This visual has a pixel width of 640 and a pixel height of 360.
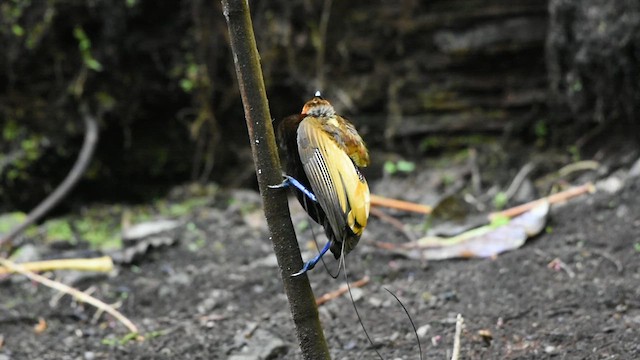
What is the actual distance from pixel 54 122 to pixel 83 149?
24cm

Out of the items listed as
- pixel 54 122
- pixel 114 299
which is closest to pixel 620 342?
pixel 114 299

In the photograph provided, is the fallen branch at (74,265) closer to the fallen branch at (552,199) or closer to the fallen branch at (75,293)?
the fallen branch at (75,293)

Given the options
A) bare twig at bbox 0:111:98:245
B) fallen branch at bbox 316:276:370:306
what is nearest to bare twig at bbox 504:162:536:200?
fallen branch at bbox 316:276:370:306

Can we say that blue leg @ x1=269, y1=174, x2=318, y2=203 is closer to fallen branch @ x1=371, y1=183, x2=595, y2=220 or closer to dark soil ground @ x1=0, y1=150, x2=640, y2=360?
dark soil ground @ x1=0, y1=150, x2=640, y2=360

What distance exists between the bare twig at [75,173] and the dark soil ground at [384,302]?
2.76 ft

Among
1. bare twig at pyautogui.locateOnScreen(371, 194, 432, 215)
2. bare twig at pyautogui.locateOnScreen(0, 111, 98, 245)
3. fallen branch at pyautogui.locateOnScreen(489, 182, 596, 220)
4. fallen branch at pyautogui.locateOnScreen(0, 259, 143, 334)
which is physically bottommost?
fallen branch at pyautogui.locateOnScreen(489, 182, 596, 220)

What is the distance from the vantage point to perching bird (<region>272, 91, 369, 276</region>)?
166 cm

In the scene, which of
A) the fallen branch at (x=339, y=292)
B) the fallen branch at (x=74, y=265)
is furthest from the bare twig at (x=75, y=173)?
the fallen branch at (x=339, y=292)

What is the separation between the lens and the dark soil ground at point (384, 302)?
2.20 metres

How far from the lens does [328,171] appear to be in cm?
168

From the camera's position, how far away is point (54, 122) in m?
4.22

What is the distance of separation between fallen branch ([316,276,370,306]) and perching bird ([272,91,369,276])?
36.1 inches

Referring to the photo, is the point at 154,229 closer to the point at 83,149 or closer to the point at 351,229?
the point at 83,149

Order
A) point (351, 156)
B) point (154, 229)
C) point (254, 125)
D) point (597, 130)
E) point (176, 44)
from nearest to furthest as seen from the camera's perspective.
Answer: point (254, 125) → point (351, 156) → point (154, 229) → point (597, 130) → point (176, 44)
